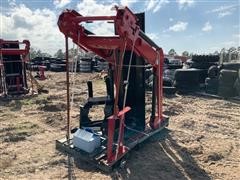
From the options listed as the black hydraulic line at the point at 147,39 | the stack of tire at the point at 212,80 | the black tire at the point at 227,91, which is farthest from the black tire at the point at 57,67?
the black hydraulic line at the point at 147,39

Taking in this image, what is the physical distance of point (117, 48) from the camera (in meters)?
5.19

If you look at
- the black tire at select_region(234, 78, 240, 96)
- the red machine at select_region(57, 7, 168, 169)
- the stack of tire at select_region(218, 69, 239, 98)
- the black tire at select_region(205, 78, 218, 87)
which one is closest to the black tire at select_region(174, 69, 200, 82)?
the black tire at select_region(205, 78, 218, 87)

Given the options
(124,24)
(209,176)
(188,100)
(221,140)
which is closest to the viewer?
(124,24)

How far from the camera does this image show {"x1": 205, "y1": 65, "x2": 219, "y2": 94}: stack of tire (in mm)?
11336

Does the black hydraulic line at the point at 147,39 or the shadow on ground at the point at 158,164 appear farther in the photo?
the black hydraulic line at the point at 147,39

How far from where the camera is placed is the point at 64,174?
473 cm

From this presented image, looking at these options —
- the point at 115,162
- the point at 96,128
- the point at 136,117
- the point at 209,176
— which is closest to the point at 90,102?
the point at 96,128

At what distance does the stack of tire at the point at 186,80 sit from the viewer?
11438mm

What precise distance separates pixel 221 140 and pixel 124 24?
330cm

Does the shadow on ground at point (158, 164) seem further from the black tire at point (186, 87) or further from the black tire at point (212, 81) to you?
the black tire at point (212, 81)

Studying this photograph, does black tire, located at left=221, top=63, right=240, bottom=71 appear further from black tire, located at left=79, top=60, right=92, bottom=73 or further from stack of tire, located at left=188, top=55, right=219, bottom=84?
black tire, located at left=79, top=60, right=92, bottom=73

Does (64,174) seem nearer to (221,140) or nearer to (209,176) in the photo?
(209,176)

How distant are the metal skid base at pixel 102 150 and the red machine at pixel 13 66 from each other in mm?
6864

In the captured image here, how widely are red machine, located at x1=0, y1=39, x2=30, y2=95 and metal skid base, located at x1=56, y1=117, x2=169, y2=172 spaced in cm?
686
